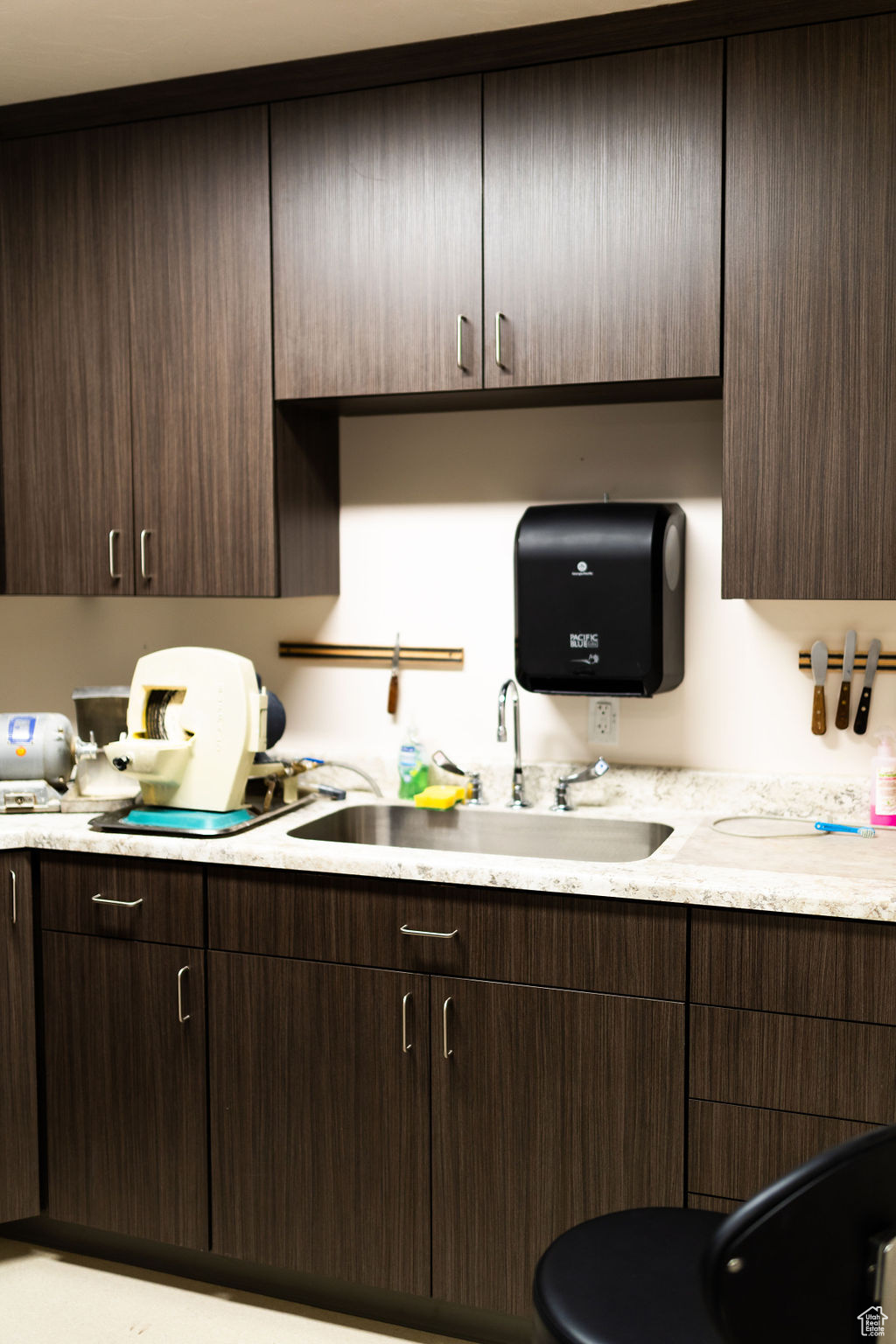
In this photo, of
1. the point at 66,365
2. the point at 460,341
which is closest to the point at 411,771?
the point at 460,341

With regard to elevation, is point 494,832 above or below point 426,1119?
above

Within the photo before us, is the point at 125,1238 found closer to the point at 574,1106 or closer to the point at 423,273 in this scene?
the point at 574,1106

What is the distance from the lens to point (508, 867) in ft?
6.86

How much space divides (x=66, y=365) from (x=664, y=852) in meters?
1.78

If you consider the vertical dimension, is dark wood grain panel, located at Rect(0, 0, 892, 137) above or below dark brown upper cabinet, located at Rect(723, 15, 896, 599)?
above

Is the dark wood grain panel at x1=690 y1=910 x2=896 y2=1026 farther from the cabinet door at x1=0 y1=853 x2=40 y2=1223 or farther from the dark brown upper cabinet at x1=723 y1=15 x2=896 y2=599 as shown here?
the cabinet door at x1=0 y1=853 x2=40 y2=1223

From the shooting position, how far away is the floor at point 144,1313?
7.43ft

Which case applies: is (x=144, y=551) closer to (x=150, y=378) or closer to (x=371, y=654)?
(x=150, y=378)

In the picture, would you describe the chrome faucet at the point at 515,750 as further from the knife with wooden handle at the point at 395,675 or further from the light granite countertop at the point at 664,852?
the knife with wooden handle at the point at 395,675

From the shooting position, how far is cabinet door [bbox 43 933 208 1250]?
2348mm

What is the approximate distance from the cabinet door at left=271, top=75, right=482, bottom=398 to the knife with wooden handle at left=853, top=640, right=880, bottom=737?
1012mm

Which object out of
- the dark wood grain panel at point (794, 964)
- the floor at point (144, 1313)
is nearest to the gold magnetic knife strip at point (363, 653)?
the dark wood grain panel at point (794, 964)

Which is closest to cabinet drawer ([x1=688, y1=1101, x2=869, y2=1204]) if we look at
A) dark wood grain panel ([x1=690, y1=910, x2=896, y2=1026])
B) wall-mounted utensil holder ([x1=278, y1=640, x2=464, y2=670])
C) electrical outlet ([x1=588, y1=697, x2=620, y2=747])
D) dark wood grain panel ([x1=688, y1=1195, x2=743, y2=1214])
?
dark wood grain panel ([x1=688, y1=1195, x2=743, y2=1214])

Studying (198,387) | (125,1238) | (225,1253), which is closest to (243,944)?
(225,1253)
